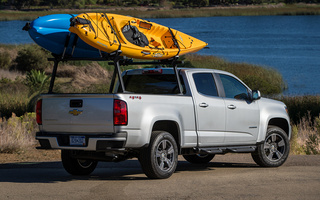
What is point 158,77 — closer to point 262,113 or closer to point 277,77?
point 262,113

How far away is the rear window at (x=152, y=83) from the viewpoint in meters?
10.9

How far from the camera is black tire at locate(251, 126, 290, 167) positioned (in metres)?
11.9

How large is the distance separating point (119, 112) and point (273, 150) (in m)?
4.02

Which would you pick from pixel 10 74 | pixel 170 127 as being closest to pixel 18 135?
pixel 170 127

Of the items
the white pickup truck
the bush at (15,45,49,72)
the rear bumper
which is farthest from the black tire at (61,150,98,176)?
the bush at (15,45,49,72)

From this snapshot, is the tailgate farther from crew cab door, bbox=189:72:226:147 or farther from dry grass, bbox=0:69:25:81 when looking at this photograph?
dry grass, bbox=0:69:25:81

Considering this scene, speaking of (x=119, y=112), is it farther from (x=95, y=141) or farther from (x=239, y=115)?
(x=239, y=115)

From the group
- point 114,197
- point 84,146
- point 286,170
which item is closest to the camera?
point 114,197

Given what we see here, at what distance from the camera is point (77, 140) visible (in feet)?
31.8

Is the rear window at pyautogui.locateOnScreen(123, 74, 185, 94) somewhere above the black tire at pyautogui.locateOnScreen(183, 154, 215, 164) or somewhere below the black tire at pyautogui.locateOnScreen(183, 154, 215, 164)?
above

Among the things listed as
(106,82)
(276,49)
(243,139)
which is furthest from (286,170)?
(276,49)

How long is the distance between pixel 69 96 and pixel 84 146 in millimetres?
837

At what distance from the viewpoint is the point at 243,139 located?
11.6m

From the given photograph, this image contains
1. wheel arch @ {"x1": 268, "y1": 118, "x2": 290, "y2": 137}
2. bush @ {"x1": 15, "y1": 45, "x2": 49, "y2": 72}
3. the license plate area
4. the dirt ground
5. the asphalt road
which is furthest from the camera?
bush @ {"x1": 15, "y1": 45, "x2": 49, "y2": 72}
